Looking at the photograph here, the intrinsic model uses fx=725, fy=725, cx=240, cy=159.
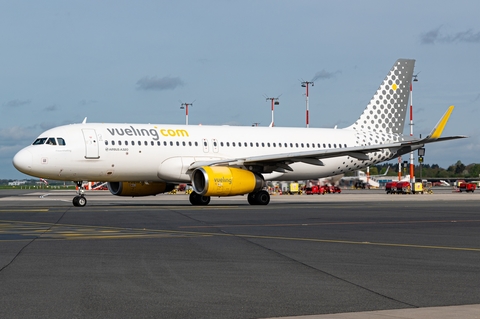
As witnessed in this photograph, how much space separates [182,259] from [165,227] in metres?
8.03

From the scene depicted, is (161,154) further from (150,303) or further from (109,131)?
(150,303)

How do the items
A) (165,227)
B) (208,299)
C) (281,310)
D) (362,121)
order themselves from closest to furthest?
1. (281,310)
2. (208,299)
3. (165,227)
4. (362,121)

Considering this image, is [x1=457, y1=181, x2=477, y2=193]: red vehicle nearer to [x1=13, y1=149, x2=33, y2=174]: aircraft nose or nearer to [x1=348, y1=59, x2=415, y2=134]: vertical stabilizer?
[x1=348, y1=59, x2=415, y2=134]: vertical stabilizer

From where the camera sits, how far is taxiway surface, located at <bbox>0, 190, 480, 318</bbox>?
8.36m

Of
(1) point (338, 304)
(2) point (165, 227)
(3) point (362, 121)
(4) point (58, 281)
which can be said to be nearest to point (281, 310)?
(1) point (338, 304)

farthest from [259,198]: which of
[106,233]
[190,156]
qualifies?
[106,233]

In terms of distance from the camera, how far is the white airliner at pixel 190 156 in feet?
112

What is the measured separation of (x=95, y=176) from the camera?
→ 35.2 meters

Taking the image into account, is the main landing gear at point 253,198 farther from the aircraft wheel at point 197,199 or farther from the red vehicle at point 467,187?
the red vehicle at point 467,187

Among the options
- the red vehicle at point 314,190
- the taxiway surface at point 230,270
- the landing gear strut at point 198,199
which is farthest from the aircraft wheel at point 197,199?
the red vehicle at point 314,190

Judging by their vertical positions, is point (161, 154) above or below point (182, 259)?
above

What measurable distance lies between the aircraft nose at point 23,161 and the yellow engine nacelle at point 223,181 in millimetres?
7692

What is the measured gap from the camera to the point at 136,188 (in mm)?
38719

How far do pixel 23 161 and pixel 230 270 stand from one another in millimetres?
24522
